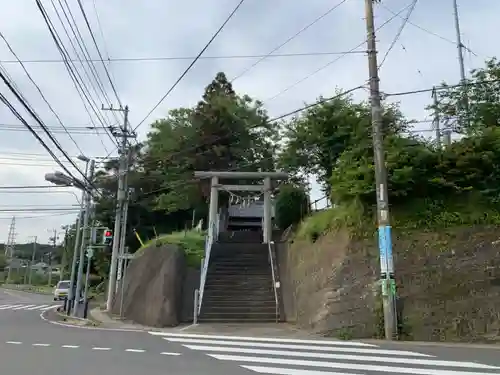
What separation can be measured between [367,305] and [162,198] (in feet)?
71.0

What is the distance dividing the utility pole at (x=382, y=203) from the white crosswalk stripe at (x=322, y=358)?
1293 mm

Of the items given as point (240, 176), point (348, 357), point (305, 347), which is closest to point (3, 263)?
point (240, 176)

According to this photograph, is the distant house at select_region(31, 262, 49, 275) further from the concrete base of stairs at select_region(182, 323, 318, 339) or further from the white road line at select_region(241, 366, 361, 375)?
the white road line at select_region(241, 366, 361, 375)

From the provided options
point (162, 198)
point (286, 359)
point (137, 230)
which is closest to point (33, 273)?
point (137, 230)

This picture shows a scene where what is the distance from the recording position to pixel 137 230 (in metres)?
39.5

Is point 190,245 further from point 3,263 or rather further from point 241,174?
point 3,263

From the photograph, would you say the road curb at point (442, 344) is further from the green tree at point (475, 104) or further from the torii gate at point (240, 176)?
the torii gate at point (240, 176)

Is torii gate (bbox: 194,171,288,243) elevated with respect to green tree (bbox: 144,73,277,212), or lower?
lower

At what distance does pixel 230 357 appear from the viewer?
30.5ft

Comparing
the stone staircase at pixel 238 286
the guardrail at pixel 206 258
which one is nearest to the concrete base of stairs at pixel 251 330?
the stone staircase at pixel 238 286

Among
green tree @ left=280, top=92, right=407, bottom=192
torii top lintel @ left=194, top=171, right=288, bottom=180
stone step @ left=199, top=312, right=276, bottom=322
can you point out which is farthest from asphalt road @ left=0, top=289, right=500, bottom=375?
torii top lintel @ left=194, top=171, right=288, bottom=180

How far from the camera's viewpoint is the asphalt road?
7.82m

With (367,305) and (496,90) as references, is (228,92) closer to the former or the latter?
(496,90)

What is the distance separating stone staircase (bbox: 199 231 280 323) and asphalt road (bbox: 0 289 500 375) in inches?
206
